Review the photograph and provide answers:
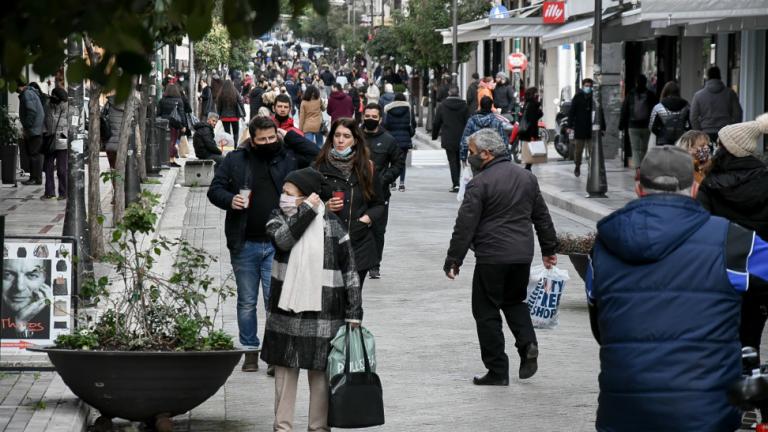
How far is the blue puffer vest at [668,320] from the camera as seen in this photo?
485 cm

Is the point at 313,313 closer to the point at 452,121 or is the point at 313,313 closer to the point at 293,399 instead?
the point at 293,399

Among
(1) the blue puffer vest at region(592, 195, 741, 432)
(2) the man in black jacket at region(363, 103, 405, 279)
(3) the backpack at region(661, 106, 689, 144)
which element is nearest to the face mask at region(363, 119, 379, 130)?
(2) the man in black jacket at region(363, 103, 405, 279)

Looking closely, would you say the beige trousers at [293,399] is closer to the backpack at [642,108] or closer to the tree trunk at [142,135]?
the tree trunk at [142,135]

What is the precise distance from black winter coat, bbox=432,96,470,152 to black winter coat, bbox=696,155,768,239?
16.5 m

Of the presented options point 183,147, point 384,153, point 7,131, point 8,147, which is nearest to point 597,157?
point 384,153

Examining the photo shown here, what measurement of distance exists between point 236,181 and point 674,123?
48.5 feet

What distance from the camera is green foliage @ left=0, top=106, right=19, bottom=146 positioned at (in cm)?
2319

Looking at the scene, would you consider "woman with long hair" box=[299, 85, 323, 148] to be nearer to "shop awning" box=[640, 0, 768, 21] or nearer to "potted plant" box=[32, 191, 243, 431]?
"shop awning" box=[640, 0, 768, 21]

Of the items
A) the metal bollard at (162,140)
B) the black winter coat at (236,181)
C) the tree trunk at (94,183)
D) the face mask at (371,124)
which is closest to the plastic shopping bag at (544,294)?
the black winter coat at (236,181)

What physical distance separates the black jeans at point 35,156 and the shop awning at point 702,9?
10.1 meters

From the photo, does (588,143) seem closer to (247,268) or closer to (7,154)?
(7,154)

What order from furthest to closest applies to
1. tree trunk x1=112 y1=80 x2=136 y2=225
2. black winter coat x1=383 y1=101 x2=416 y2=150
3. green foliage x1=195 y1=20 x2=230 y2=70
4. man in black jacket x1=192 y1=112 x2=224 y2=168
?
green foliage x1=195 y1=20 x2=230 y2=70 < man in black jacket x1=192 y1=112 x2=224 y2=168 < black winter coat x1=383 y1=101 x2=416 y2=150 < tree trunk x1=112 y1=80 x2=136 y2=225

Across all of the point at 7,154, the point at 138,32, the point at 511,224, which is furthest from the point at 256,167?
the point at 7,154

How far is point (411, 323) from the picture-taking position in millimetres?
12570
